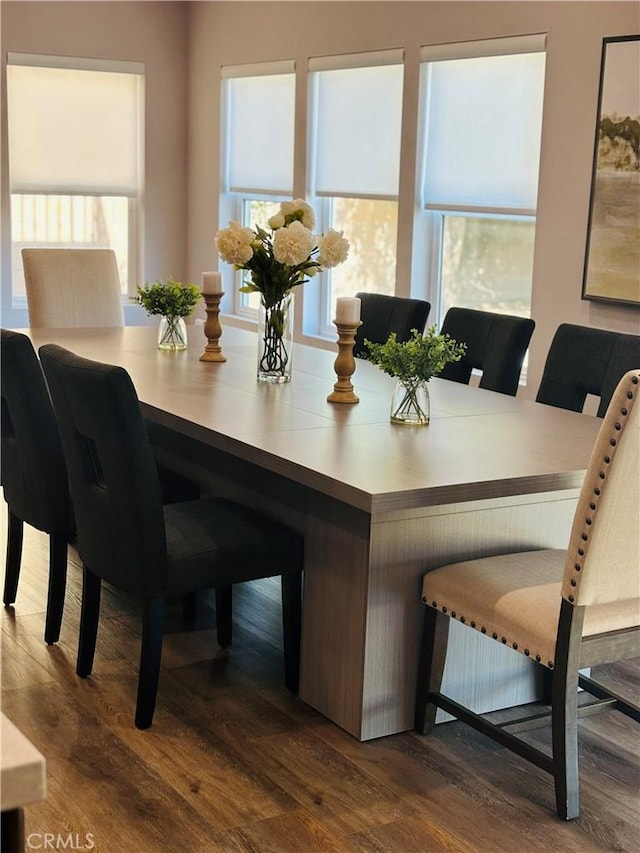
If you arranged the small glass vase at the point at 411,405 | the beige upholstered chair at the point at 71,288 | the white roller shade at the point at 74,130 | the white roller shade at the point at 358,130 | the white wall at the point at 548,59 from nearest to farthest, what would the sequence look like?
the small glass vase at the point at 411,405 → the white wall at the point at 548,59 → the beige upholstered chair at the point at 71,288 → the white roller shade at the point at 358,130 → the white roller shade at the point at 74,130

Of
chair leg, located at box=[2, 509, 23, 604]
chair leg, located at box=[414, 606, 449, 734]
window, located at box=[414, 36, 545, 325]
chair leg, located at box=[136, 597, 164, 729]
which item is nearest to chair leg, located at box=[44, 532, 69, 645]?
chair leg, located at box=[2, 509, 23, 604]

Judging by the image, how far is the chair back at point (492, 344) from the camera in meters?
4.02

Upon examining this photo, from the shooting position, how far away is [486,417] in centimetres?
330

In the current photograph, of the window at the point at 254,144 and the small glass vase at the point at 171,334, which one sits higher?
the window at the point at 254,144

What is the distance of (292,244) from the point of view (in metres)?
3.40

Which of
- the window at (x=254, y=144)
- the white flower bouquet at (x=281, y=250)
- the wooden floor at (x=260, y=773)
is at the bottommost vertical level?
the wooden floor at (x=260, y=773)

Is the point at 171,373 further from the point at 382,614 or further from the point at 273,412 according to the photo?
the point at 382,614

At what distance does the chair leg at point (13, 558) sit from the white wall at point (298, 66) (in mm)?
2518

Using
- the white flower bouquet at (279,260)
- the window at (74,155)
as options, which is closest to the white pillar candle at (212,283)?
the white flower bouquet at (279,260)

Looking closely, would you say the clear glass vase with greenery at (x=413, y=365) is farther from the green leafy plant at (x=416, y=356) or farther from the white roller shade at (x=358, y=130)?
the white roller shade at (x=358, y=130)

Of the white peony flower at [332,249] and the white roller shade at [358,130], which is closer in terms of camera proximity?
the white peony flower at [332,249]

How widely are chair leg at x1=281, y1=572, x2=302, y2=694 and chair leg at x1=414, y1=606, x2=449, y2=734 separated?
1.21ft

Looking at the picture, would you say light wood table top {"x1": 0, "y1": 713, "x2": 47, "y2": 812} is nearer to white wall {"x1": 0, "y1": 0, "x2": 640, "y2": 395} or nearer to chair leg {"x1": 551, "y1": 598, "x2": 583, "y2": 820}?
chair leg {"x1": 551, "y1": 598, "x2": 583, "y2": 820}

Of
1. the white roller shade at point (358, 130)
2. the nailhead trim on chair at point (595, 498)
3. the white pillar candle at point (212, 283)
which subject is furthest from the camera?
the white roller shade at point (358, 130)
